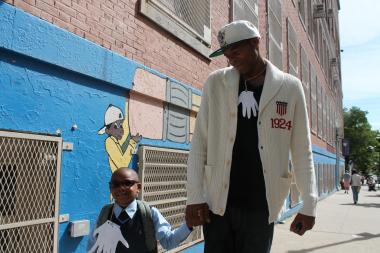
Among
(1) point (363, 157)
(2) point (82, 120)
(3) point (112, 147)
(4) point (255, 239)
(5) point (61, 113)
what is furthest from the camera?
(1) point (363, 157)

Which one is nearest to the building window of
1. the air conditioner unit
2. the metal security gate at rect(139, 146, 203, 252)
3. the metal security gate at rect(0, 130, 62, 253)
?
the air conditioner unit

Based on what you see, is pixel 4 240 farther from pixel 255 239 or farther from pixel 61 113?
pixel 255 239

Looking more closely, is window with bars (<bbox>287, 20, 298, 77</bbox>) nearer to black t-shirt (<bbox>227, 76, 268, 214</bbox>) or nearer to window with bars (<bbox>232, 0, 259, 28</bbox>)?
window with bars (<bbox>232, 0, 259, 28</bbox>)

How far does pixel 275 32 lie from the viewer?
12492 mm

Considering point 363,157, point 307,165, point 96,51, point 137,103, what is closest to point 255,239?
point 307,165

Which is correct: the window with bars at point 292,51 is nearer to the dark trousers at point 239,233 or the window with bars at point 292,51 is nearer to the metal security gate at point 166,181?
the metal security gate at point 166,181

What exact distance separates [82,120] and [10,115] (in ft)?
2.80

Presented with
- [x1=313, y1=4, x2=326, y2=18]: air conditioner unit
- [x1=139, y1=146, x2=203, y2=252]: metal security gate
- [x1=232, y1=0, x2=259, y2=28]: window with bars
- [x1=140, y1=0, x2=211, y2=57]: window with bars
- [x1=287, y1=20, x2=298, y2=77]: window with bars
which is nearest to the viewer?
[x1=139, y1=146, x2=203, y2=252]: metal security gate

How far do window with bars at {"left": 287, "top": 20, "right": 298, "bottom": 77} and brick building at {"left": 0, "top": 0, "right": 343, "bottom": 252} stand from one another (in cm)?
891

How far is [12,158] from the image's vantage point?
3.22 meters

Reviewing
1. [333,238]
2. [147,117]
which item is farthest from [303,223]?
[333,238]

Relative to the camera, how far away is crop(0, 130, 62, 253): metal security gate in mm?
3172

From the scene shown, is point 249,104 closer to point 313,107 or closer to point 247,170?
point 247,170

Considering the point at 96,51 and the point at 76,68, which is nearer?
the point at 76,68
